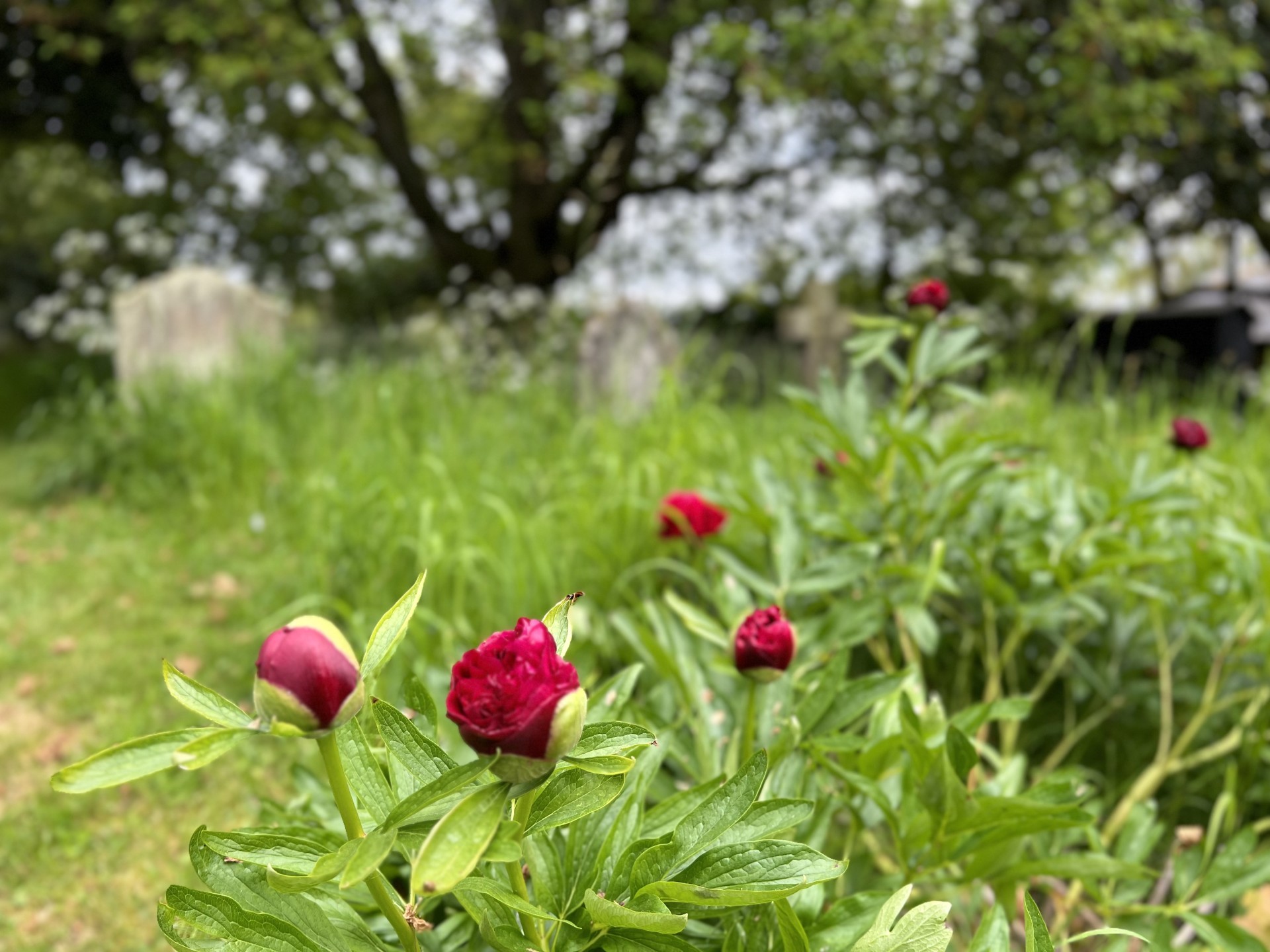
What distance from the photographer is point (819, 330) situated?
6.77 m

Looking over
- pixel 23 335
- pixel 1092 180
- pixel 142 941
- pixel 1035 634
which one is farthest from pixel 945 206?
pixel 23 335

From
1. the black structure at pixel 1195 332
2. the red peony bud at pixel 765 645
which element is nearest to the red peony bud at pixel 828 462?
the red peony bud at pixel 765 645

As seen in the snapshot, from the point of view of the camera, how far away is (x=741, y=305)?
918 centimetres

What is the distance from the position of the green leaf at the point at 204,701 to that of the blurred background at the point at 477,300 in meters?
1.41

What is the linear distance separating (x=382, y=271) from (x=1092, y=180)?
693cm

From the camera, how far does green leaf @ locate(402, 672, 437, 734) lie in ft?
2.81

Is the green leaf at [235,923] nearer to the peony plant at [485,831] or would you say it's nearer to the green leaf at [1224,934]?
the peony plant at [485,831]

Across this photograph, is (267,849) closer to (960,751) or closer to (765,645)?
(765,645)

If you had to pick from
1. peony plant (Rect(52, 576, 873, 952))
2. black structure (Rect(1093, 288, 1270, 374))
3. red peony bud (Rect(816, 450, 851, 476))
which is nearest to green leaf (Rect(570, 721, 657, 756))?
peony plant (Rect(52, 576, 873, 952))

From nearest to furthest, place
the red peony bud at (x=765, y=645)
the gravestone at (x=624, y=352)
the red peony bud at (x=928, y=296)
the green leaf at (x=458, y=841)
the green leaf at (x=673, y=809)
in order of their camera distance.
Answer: the green leaf at (x=458, y=841) → the green leaf at (x=673, y=809) → the red peony bud at (x=765, y=645) → the red peony bud at (x=928, y=296) → the gravestone at (x=624, y=352)

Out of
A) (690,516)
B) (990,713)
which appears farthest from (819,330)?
Answer: (990,713)

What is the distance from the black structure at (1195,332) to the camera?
5.71 metres

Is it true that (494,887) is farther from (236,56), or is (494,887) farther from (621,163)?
(621,163)

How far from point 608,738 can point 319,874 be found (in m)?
0.22
